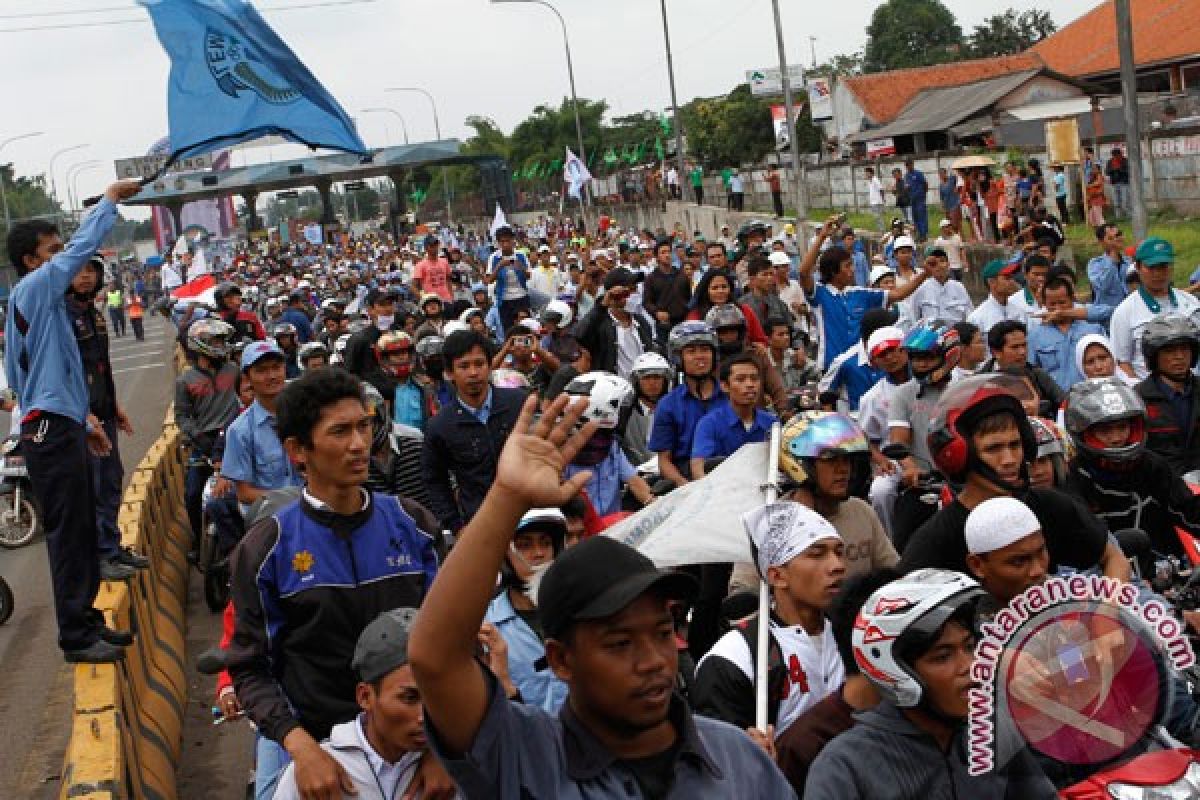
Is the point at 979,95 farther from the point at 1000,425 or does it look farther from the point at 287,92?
the point at 1000,425

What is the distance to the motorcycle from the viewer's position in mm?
15758

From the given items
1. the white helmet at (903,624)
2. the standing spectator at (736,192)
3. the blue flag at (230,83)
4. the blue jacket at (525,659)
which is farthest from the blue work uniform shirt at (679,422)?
the standing spectator at (736,192)

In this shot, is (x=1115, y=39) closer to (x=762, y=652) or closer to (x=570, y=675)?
(x=762, y=652)

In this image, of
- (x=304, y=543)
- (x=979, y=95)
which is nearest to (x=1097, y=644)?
(x=304, y=543)

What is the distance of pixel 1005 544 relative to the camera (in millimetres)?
4875

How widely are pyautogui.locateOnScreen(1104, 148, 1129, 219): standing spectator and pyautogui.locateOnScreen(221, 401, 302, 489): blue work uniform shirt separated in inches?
947

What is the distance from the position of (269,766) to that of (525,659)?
90cm

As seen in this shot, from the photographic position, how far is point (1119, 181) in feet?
96.6

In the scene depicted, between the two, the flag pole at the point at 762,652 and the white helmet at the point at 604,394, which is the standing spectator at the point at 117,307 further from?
the flag pole at the point at 762,652

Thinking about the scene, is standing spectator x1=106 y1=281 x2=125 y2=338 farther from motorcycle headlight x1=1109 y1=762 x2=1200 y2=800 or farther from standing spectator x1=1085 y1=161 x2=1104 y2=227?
motorcycle headlight x1=1109 y1=762 x2=1200 y2=800

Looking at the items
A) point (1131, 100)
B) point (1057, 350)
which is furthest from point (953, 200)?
point (1057, 350)

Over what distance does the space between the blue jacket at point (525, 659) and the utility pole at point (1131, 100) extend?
44.5 ft

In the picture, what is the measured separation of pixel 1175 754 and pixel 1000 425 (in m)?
2.36

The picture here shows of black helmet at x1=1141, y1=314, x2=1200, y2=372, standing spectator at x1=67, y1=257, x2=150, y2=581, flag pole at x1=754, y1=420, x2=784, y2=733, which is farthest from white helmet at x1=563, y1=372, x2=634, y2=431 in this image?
standing spectator at x1=67, y1=257, x2=150, y2=581
